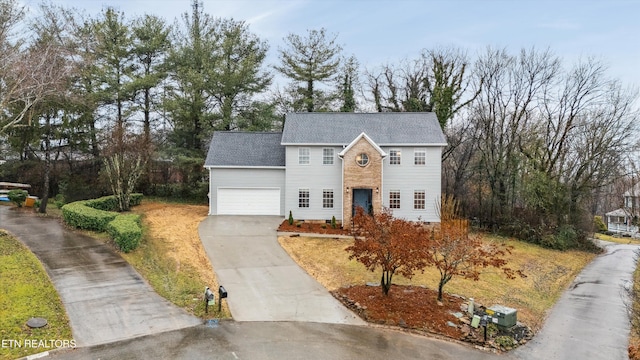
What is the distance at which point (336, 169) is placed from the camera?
23891 millimetres

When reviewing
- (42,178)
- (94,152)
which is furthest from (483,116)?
(42,178)

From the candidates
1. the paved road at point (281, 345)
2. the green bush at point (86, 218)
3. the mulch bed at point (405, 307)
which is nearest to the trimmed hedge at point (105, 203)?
the green bush at point (86, 218)

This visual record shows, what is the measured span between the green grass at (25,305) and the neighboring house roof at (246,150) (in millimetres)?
12563

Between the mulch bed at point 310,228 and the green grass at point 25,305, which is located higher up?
the mulch bed at point 310,228

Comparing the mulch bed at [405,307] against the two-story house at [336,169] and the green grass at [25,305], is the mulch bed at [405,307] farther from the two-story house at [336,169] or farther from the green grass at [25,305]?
the two-story house at [336,169]

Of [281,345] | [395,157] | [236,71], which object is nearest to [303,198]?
[395,157]

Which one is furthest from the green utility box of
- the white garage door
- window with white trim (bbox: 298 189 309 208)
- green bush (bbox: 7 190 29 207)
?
green bush (bbox: 7 190 29 207)

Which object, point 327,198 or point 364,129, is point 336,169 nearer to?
Result: point 327,198

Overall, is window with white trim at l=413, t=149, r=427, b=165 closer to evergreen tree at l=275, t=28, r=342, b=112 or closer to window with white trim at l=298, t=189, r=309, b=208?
window with white trim at l=298, t=189, r=309, b=208

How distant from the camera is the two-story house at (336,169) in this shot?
2253 cm

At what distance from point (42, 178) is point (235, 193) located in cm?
1694

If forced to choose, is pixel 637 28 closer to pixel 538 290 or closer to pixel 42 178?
pixel 538 290

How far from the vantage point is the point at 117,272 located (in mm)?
13469

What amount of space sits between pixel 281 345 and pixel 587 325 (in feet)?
34.4
